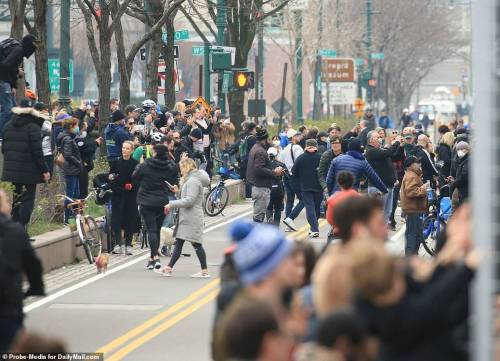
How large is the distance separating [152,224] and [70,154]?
2868 mm

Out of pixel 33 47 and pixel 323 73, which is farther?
pixel 323 73

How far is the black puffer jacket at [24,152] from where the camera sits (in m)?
18.8

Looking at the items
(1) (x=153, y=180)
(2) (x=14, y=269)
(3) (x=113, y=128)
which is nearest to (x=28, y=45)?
(1) (x=153, y=180)

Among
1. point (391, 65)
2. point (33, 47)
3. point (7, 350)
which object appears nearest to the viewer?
point (7, 350)

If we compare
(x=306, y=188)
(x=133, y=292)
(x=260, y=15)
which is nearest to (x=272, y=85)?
(x=260, y=15)

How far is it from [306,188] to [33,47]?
585 cm

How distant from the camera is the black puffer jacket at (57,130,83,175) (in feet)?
72.4

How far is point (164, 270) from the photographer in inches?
757

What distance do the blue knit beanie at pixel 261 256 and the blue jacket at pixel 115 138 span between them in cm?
1785

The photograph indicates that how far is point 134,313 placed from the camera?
1611 centimetres

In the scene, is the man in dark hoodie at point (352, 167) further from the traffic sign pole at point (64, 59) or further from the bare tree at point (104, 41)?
the bare tree at point (104, 41)

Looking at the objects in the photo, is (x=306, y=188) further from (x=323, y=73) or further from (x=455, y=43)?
(x=455, y=43)

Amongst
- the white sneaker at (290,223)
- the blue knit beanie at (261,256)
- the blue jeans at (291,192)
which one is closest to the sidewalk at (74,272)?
the white sneaker at (290,223)

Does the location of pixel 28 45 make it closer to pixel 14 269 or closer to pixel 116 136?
pixel 116 136
